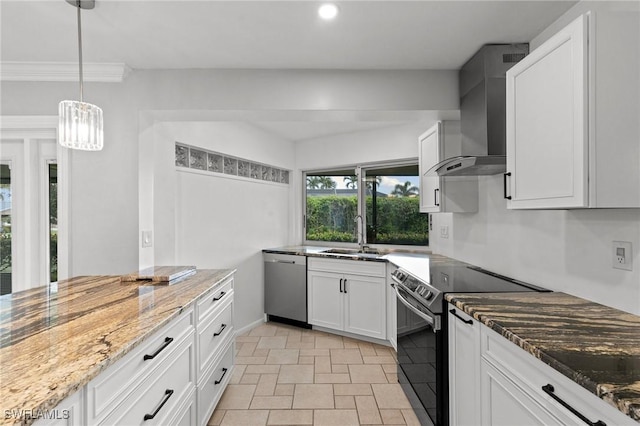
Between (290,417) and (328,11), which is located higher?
(328,11)

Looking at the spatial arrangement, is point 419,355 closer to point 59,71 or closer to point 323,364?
point 323,364

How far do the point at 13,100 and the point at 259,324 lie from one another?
125 inches

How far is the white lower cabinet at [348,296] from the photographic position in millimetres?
3412

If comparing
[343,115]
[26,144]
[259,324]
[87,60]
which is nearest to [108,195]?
[26,144]

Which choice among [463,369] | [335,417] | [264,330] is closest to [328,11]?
[463,369]

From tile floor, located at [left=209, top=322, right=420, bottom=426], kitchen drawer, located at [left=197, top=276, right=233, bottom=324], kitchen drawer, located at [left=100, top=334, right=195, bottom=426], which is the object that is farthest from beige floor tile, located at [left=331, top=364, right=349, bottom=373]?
kitchen drawer, located at [left=100, top=334, right=195, bottom=426]

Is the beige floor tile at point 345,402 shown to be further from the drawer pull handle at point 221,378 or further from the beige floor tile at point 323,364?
the drawer pull handle at point 221,378

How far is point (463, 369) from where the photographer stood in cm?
165

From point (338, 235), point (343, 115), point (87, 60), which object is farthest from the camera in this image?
point (338, 235)

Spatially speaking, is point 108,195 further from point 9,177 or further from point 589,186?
point 589,186

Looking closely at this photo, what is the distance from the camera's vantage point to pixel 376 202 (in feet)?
13.9

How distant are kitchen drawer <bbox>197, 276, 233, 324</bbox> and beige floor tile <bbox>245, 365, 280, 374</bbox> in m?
0.83

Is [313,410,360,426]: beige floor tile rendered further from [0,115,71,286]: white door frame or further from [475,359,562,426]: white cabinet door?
[0,115,71,286]: white door frame

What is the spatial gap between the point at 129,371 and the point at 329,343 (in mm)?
2665
